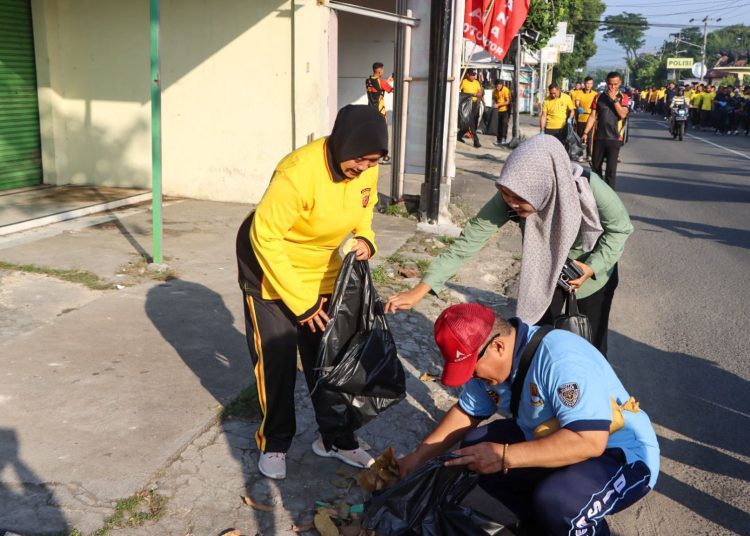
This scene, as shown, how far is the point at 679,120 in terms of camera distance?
84.9 feet

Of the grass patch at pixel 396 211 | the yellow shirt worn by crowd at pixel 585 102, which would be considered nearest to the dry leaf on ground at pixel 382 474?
the grass patch at pixel 396 211

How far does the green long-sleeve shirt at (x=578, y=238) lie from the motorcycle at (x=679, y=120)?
79.2ft

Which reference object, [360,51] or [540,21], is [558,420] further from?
[540,21]

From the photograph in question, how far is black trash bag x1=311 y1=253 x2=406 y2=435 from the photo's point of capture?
3.25m

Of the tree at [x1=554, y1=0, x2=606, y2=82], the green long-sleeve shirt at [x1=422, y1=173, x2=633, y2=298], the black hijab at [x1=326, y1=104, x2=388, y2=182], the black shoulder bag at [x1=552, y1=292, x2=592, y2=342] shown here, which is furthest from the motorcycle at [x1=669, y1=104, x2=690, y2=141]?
the tree at [x1=554, y1=0, x2=606, y2=82]

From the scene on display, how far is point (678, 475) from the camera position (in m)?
3.82

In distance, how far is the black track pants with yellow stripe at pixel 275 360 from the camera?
10.9 feet

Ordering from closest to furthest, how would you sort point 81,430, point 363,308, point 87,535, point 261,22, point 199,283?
point 87,535 → point 363,308 → point 81,430 → point 199,283 → point 261,22

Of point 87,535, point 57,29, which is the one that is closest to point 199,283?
point 87,535

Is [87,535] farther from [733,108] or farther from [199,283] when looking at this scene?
[733,108]

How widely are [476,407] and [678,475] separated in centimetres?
149

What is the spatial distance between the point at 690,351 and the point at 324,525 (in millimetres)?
3510

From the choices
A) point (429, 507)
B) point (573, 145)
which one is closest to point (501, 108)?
point (573, 145)

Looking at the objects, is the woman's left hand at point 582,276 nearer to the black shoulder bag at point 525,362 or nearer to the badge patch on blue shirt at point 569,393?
the black shoulder bag at point 525,362
